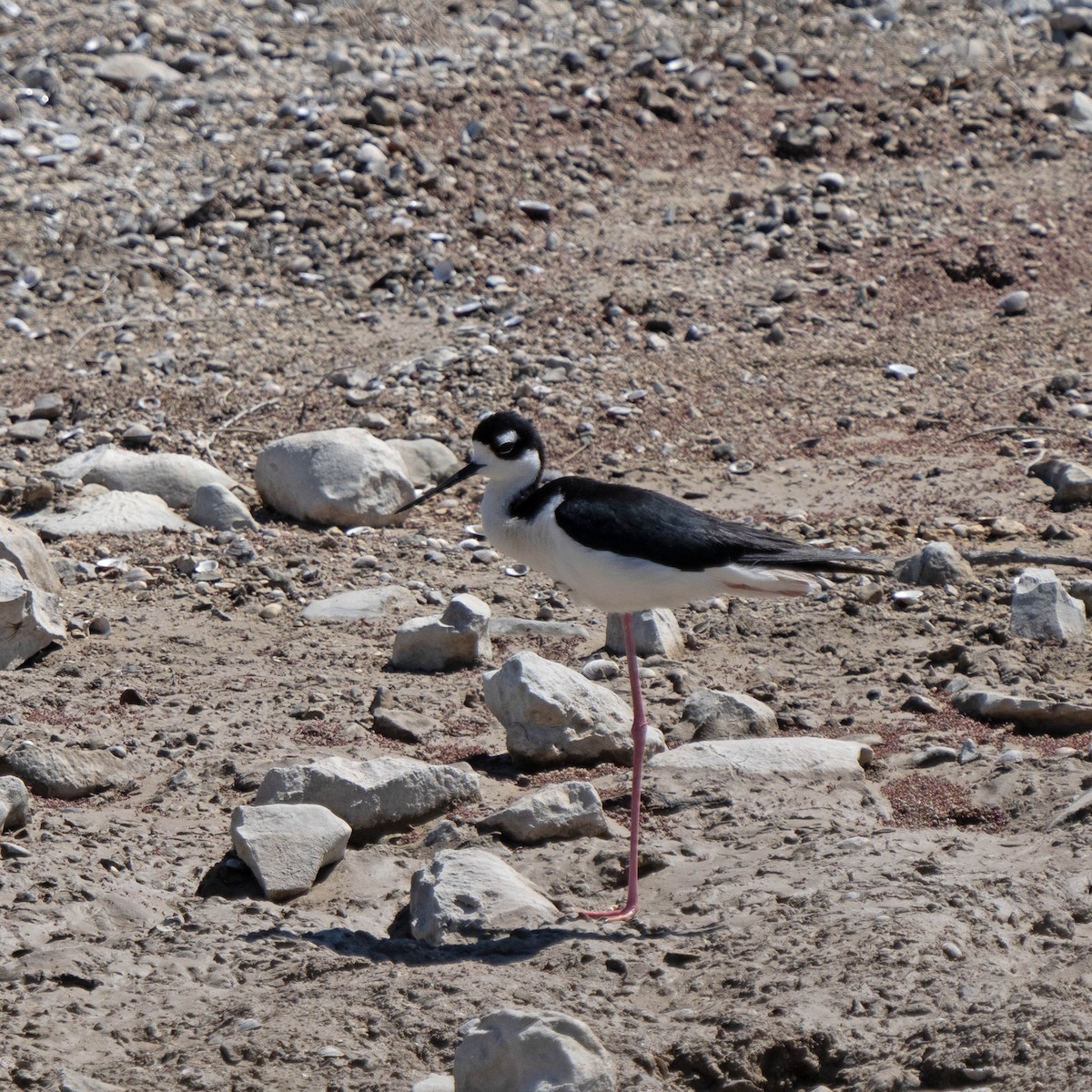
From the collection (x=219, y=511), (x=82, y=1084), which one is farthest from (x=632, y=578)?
(x=219, y=511)

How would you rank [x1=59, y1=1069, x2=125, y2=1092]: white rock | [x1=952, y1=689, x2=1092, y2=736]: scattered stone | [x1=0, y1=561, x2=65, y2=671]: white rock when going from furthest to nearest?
[x1=0, y1=561, x2=65, y2=671]: white rock < [x1=952, y1=689, x2=1092, y2=736]: scattered stone < [x1=59, y1=1069, x2=125, y2=1092]: white rock

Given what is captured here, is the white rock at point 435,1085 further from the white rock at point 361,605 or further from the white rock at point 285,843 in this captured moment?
the white rock at point 361,605

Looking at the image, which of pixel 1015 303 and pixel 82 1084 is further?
pixel 1015 303

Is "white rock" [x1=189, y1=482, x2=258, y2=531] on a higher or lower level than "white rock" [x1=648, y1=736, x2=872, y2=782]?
lower

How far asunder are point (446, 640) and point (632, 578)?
1481 millimetres

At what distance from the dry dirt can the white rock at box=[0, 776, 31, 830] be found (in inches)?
3.6

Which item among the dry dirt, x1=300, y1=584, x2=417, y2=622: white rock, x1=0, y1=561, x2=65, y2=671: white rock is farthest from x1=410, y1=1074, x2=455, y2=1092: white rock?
x1=300, y1=584, x2=417, y2=622: white rock

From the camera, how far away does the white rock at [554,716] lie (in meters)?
5.45

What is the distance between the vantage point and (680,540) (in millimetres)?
4996

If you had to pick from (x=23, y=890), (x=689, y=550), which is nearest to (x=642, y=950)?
(x=689, y=550)

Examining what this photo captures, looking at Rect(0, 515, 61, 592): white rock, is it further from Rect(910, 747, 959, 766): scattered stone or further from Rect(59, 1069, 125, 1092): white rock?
Rect(910, 747, 959, 766): scattered stone

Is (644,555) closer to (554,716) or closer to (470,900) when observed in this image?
(554,716)

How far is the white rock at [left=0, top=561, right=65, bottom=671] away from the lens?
241 inches

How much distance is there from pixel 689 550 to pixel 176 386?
5266 mm
